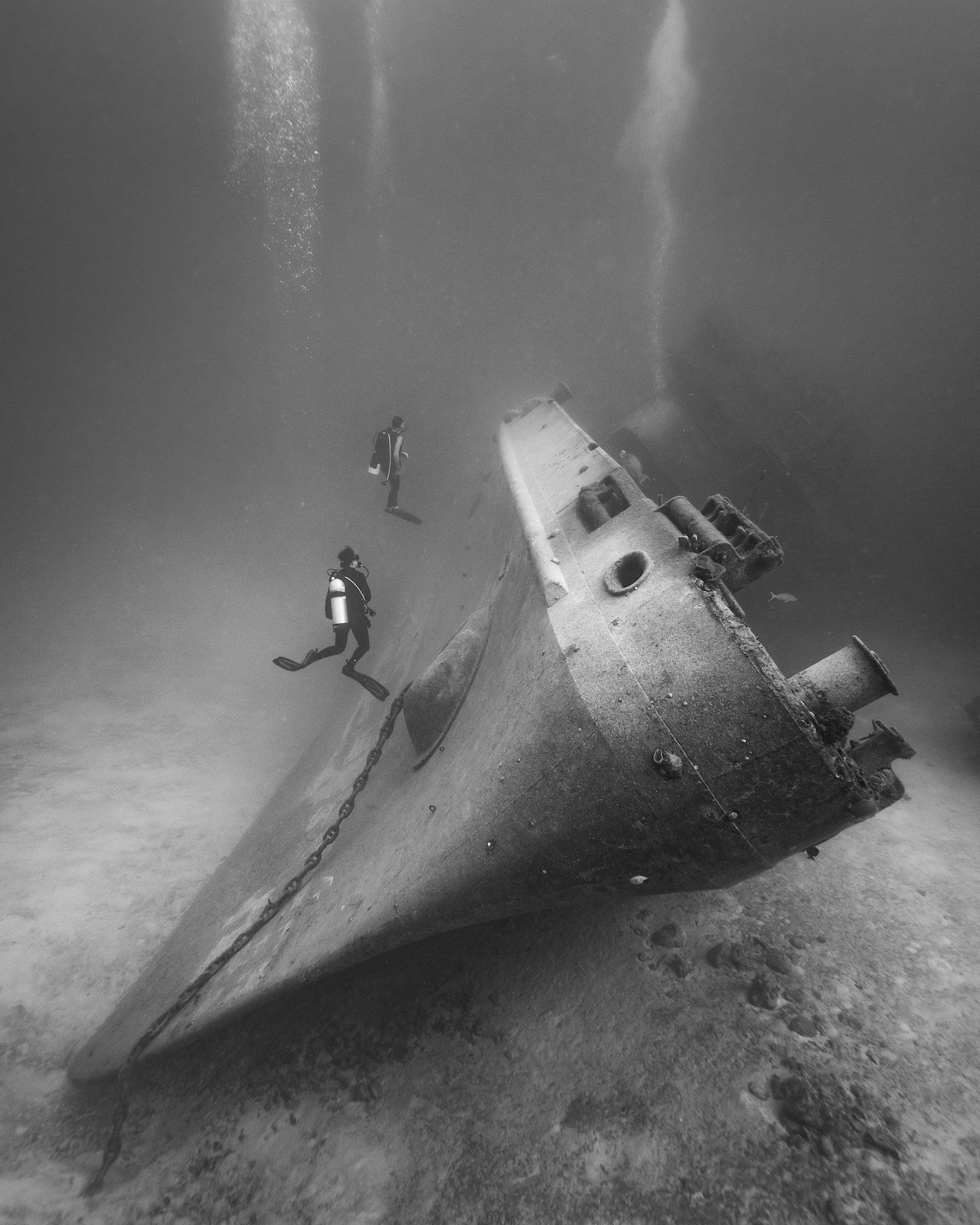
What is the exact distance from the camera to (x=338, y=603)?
5.61 metres

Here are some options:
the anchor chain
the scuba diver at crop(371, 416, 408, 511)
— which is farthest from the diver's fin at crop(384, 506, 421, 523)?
the anchor chain

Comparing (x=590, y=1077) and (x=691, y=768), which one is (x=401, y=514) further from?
(x=590, y=1077)

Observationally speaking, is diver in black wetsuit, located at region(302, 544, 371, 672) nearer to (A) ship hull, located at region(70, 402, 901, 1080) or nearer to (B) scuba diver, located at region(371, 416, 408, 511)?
(A) ship hull, located at region(70, 402, 901, 1080)

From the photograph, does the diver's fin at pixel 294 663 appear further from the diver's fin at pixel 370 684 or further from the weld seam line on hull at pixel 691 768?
the weld seam line on hull at pixel 691 768

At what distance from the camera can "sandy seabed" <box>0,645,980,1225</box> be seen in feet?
6.64

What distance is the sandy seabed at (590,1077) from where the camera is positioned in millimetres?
2025

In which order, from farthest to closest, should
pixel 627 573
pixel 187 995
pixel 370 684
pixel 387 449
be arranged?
pixel 387 449 < pixel 370 684 < pixel 187 995 < pixel 627 573

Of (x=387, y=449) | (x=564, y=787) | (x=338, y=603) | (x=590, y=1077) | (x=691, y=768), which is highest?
(x=387, y=449)

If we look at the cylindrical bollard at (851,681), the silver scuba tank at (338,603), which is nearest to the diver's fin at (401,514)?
the silver scuba tank at (338,603)

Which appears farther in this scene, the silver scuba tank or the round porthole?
the silver scuba tank

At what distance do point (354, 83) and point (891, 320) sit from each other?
108 ft

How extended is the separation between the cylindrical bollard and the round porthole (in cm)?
82

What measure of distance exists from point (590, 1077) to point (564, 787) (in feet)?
5.25

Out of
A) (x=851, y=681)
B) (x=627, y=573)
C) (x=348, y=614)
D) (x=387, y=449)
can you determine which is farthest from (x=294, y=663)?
(x=851, y=681)
